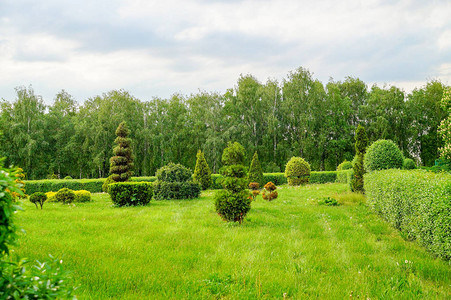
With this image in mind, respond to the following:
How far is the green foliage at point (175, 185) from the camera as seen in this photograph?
538 inches

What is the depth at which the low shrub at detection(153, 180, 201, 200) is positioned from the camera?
13641mm

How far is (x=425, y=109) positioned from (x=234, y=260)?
3976 cm

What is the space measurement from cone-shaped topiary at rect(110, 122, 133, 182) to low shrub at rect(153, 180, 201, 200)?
3.78 m

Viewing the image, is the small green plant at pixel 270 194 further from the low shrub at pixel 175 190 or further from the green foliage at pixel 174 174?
the green foliage at pixel 174 174

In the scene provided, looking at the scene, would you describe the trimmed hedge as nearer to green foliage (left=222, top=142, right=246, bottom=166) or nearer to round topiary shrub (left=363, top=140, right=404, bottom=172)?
green foliage (left=222, top=142, right=246, bottom=166)

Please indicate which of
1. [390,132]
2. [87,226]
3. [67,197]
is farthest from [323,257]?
[390,132]

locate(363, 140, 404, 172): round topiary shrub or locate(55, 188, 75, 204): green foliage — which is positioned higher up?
locate(363, 140, 404, 172): round topiary shrub

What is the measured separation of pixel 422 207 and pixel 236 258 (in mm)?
4030

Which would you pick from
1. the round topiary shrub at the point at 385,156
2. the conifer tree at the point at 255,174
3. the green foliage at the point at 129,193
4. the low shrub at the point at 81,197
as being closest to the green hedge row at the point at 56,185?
the low shrub at the point at 81,197

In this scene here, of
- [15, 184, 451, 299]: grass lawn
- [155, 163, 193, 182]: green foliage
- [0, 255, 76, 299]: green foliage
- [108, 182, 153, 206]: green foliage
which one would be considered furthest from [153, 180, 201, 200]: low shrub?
[0, 255, 76, 299]: green foliage

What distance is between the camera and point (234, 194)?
26.3ft

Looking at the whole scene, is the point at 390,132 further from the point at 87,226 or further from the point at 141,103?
the point at 87,226

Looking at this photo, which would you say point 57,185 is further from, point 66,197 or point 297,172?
point 297,172

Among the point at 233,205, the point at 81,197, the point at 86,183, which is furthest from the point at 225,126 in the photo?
the point at 233,205
